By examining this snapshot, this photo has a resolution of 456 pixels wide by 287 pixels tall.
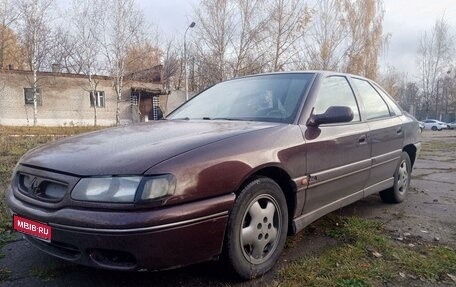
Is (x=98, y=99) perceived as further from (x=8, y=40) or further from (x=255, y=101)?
(x=255, y=101)

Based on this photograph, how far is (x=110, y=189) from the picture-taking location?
6.46 ft

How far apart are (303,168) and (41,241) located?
183 centimetres

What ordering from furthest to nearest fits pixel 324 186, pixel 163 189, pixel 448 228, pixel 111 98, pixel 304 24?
pixel 111 98 < pixel 304 24 < pixel 448 228 < pixel 324 186 < pixel 163 189

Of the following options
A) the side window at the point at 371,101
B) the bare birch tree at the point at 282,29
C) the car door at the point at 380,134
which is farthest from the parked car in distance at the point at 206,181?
the bare birch tree at the point at 282,29

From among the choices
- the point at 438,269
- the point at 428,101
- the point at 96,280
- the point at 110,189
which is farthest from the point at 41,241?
the point at 428,101

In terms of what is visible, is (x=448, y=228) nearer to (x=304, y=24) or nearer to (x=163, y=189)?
(x=163, y=189)

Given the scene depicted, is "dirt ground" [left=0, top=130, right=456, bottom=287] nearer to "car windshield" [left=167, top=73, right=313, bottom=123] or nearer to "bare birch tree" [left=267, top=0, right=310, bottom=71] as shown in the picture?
"car windshield" [left=167, top=73, right=313, bottom=123]

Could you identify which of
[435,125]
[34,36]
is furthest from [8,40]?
[435,125]

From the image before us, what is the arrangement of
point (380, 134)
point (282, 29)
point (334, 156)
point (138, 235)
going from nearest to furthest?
point (138, 235) → point (334, 156) → point (380, 134) → point (282, 29)

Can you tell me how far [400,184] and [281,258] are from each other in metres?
2.45

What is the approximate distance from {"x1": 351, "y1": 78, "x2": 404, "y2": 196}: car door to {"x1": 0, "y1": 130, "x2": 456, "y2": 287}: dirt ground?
41cm

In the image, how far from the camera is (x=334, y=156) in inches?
121

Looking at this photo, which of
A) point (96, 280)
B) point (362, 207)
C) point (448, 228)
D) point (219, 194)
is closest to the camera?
point (219, 194)

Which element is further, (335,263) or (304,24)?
(304,24)
